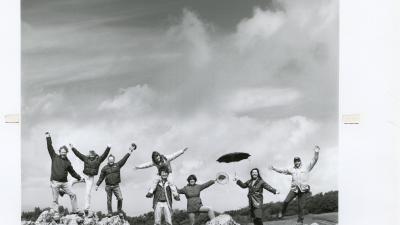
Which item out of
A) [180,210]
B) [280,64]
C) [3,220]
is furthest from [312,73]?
[3,220]

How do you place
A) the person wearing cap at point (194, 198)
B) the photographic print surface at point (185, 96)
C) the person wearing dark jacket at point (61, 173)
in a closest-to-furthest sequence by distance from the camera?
the photographic print surface at point (185, 96) → the person wearing cap at point (194, 198) → the person wearing dark jacket at point (61, 173)

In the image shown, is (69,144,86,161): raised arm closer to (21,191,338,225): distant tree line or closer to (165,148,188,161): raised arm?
(21,191,338,225): distant tree line

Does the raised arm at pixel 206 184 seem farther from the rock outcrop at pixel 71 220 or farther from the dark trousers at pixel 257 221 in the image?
the rock outcrop at pixel 71 220

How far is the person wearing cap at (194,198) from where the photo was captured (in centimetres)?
613

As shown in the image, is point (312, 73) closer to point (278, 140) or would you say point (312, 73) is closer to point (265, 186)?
point (278, 140)

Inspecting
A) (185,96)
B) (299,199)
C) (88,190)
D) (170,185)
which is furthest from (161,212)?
(299,199)

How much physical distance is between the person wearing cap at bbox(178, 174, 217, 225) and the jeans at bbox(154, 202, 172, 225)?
24 centimetres

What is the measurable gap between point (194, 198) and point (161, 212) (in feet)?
1.41

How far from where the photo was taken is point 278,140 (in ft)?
19.9

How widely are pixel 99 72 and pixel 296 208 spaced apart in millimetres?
2786

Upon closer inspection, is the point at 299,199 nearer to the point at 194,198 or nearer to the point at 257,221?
the point at 257,221

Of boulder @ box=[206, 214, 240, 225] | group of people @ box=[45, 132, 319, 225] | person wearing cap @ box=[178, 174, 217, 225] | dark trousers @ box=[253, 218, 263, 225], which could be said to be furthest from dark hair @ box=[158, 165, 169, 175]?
dark trousers @ box=[253, 218, 263, 225]

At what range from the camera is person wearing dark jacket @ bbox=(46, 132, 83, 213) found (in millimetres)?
6242

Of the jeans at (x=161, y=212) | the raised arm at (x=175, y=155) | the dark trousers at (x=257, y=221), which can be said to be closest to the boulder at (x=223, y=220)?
the dark trousers at (x=257, y=221)
